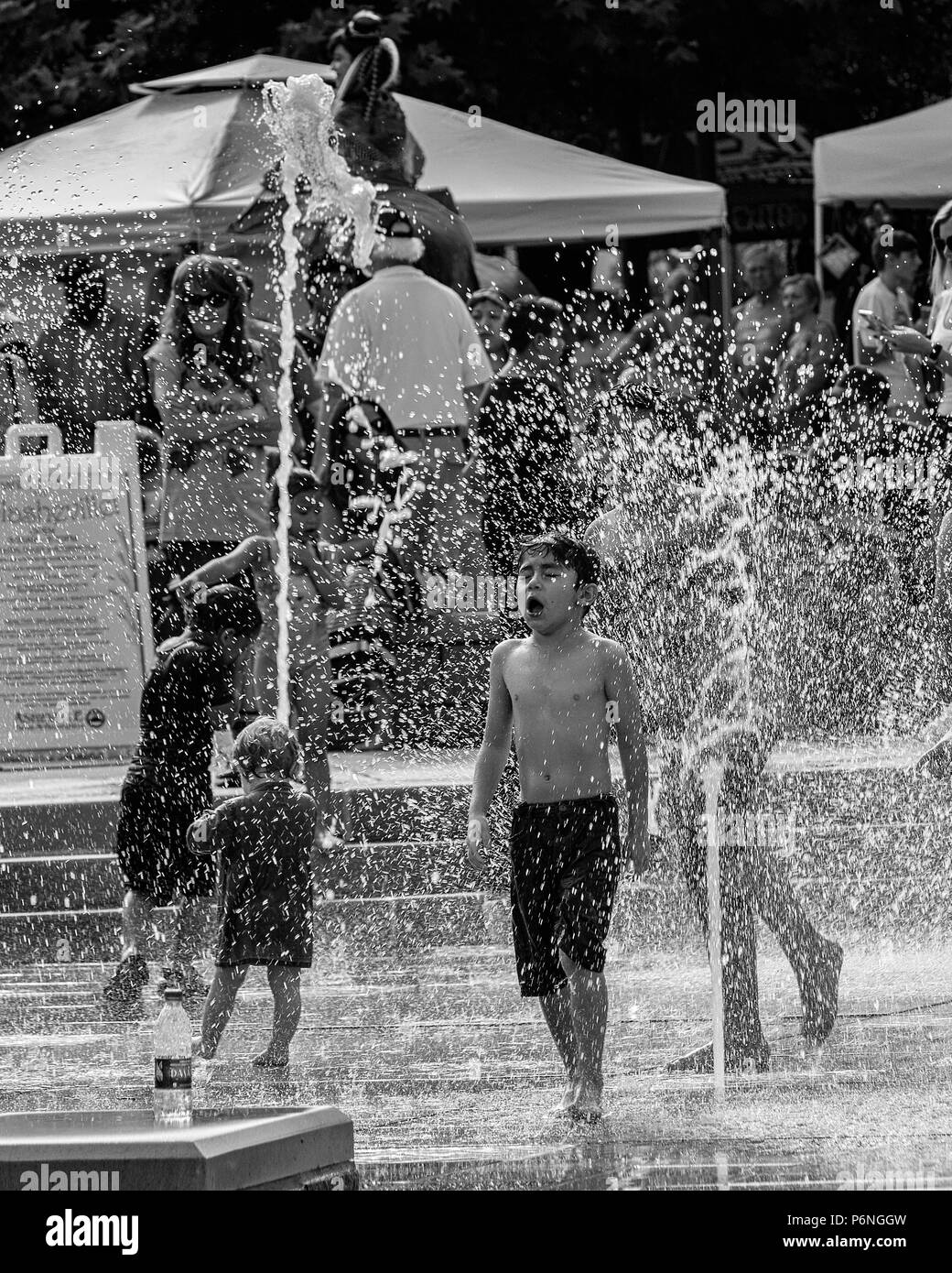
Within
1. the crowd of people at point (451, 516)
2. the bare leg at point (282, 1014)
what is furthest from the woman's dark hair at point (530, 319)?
the bare leg at point (282, 1014)

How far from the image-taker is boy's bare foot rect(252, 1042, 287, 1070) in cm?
648

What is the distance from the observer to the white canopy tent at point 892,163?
13688mm

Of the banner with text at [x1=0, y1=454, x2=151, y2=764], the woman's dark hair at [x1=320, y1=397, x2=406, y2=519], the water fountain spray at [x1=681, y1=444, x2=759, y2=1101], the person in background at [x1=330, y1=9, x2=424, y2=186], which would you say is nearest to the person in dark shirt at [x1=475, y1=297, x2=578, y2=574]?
the woman's dark hair at [x1=320, y1=397, x2=406, y2=519]

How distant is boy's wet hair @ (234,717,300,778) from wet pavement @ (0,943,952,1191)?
814mm

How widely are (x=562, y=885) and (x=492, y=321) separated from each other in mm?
6954

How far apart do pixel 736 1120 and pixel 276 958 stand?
1562mm

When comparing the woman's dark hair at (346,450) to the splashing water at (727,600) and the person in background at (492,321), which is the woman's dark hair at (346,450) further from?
the person in background at (492,321)

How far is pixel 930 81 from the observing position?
68.7ft

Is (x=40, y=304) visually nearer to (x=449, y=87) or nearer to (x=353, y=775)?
(x=353, y=775)

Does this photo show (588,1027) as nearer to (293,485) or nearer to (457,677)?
(457,677)

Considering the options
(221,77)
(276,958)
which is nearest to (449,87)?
(221,77)

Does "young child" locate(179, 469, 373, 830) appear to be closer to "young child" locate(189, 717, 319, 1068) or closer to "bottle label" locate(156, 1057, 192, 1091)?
"young child" locate(189, 717, 319, 1068)

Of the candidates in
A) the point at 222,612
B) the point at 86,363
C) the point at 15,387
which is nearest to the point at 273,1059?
the point at 222,612
